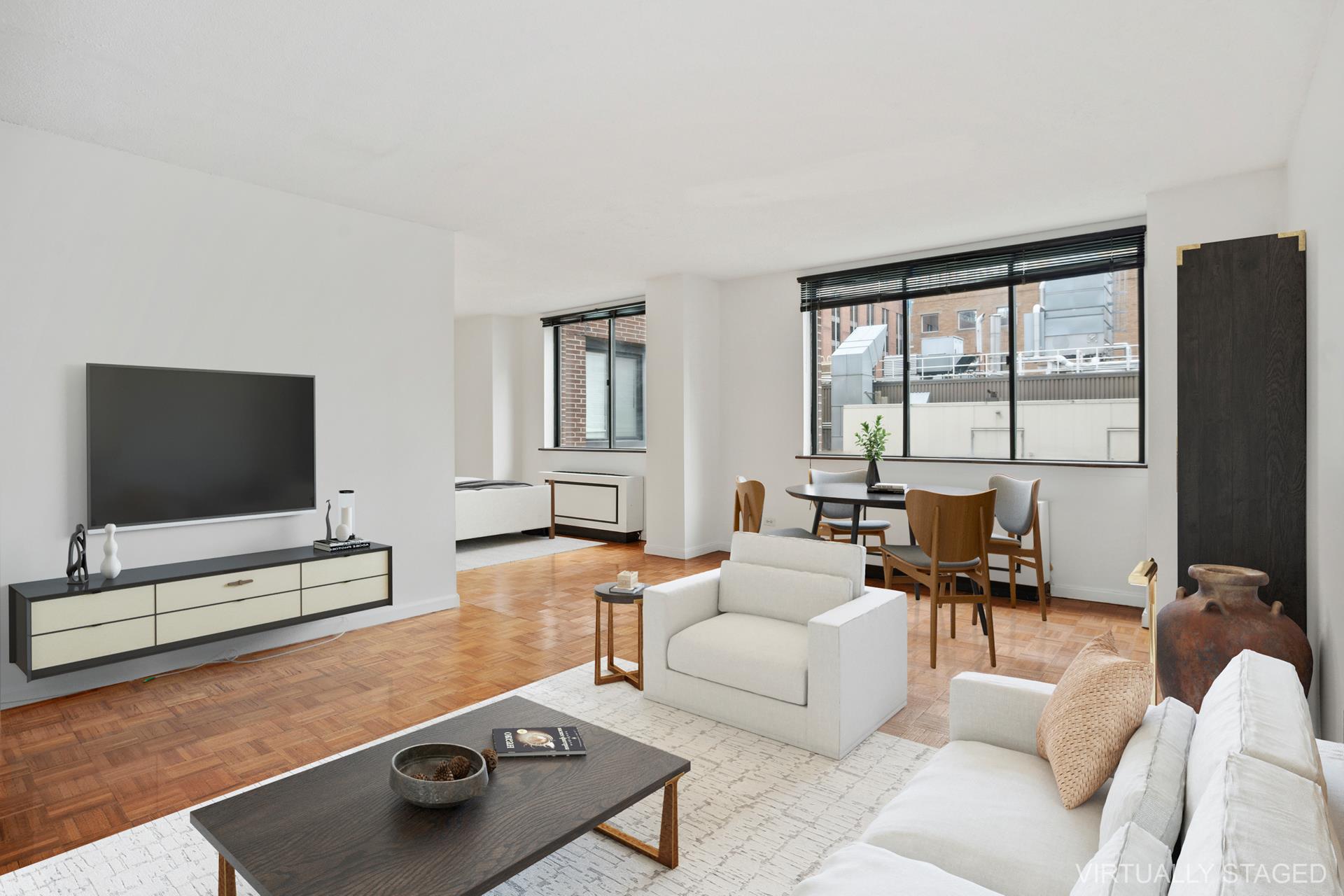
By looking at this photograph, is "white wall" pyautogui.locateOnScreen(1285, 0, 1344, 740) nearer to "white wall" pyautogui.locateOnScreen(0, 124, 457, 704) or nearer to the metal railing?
the metal railing

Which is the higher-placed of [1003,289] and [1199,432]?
[1003,289]

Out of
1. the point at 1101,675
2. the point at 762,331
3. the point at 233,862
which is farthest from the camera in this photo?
the point at 762,331

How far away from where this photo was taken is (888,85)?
3029 mm

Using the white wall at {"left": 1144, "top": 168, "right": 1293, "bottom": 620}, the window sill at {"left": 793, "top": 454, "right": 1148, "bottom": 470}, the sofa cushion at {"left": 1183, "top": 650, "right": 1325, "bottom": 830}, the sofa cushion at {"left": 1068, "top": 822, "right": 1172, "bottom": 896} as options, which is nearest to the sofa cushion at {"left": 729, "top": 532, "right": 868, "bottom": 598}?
the sofa cushion at {"left": 1183, "top": 650, "right": 1325, "bottom": 830}

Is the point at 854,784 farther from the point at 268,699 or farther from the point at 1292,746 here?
the point at 268,699

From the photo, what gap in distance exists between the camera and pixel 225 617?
145 inches

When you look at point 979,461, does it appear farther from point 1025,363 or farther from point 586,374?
point 586,374

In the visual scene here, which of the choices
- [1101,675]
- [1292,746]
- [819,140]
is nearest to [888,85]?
[819,140]

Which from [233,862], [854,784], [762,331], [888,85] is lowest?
[854,784]

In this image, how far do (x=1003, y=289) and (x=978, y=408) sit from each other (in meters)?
0.92

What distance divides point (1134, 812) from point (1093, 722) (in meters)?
0.42

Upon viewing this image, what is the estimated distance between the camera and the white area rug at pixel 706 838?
2.06 m

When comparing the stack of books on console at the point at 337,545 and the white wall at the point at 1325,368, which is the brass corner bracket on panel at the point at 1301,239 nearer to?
the white wall at the point at 1325,368

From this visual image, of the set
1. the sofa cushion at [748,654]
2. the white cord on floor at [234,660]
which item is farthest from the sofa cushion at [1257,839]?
the white cord on floor at [234,660]
